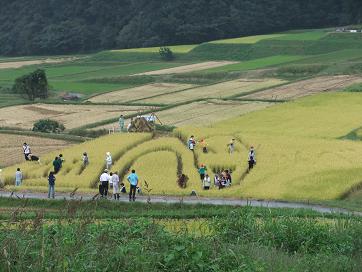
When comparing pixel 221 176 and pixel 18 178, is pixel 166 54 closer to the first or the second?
pixel 18 178

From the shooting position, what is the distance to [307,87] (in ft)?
198

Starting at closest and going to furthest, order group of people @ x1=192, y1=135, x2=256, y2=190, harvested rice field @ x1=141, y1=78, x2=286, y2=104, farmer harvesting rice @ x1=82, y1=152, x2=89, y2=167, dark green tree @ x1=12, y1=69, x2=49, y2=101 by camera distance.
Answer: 1. group of people @ x1=192, y1=135, x2=256, y2=190
2. farmer harvesting rice @ x1=82, y1=152, x2=89, y2=167
3. harvested rice field @ x1=141, y1=78, x2=286, y2=104
4. dark green tree @ x1=12, y1=69, x2=49, y2=101

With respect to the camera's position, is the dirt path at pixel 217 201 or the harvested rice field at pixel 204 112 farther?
the harvested rice field at pixel 204 112

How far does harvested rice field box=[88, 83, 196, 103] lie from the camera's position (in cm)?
6400

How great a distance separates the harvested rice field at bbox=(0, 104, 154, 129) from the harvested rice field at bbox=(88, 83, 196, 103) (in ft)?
17.5

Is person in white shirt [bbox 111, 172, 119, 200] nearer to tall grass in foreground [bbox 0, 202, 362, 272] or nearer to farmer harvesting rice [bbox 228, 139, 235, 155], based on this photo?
farmer harvesting rice [bbox 228, 139, 235, 155]

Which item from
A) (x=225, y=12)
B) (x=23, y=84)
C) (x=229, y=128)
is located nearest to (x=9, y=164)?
(x=229, y=128)

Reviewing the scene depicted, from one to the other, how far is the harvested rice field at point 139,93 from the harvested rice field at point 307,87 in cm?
1009

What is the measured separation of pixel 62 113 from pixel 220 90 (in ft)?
47.9

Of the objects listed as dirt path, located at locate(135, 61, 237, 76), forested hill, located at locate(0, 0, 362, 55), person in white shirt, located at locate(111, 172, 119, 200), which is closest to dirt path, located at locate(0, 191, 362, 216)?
person in white shirt, located at locate(111, 172, 119, 200)

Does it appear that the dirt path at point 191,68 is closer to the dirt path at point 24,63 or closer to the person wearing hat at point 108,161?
the dirt path at point 24,63

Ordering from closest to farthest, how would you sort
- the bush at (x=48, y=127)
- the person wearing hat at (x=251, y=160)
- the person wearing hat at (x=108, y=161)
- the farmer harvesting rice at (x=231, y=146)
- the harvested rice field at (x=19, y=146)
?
the person wearing hat at (x=251, y=160), the person wearing hat at (x=108, y=161), the farmer harvesting rice at (x=231, y=146), the harvested rice field at (x=19, y=146), the bush at (x=48, y=127)

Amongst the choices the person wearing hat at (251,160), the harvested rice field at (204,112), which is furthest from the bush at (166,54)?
the person wearing hat at (251,160)

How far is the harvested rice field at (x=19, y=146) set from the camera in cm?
3612
